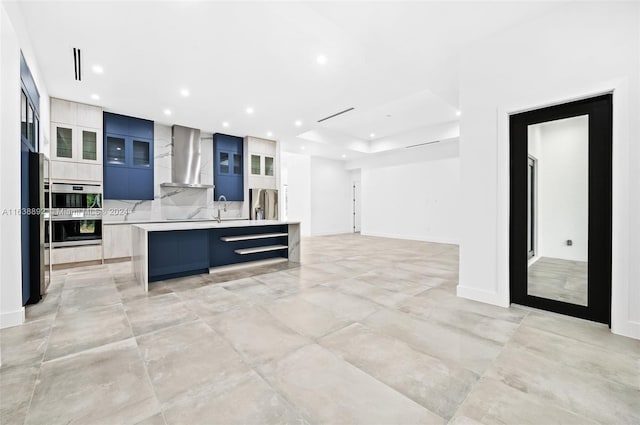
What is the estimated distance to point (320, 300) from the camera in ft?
10.8

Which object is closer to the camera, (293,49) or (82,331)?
(82,331)

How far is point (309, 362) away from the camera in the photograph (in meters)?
1.97

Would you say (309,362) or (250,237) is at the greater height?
(250,237)

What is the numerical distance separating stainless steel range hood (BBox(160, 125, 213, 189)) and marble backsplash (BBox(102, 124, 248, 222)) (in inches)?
7.6

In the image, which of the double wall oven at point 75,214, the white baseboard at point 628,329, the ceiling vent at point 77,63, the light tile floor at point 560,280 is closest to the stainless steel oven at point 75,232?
the double wall oven at point 75,214

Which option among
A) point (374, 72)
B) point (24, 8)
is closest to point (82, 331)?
point (24, 8)

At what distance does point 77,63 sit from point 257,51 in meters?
2.69

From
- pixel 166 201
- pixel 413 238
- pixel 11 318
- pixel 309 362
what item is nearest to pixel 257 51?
pixel 309 362

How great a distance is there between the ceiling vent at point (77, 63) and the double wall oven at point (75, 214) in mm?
2156

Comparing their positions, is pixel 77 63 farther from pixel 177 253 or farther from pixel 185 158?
pixel 185 158

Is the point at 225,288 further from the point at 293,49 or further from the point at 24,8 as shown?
the point at 24,8

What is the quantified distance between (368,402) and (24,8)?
4.88 metres

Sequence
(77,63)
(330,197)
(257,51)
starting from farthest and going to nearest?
(330,197) < (77,63) < (257,51)

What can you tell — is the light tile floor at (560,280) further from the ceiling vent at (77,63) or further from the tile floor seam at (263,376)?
the ceiling vent at (77,63)
